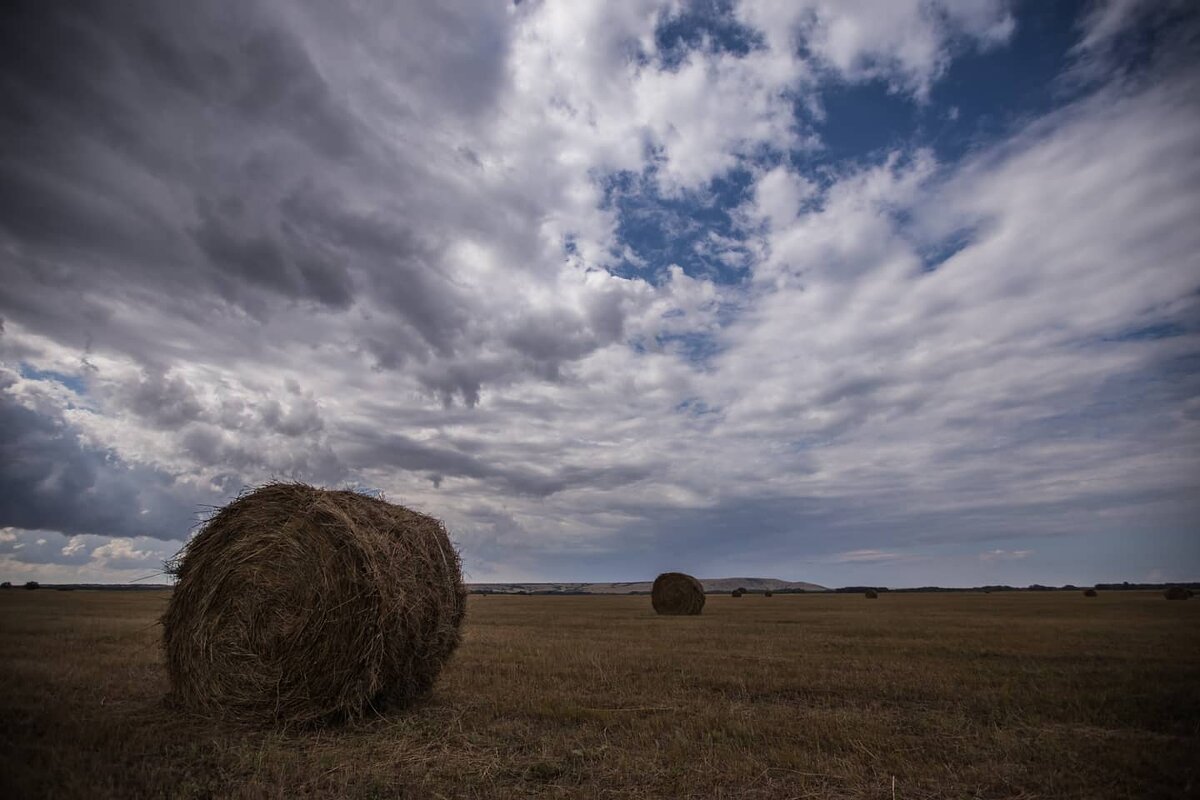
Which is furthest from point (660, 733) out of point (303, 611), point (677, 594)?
point (677, 594)

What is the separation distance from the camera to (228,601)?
8.23m

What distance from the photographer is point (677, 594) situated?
30.9 m

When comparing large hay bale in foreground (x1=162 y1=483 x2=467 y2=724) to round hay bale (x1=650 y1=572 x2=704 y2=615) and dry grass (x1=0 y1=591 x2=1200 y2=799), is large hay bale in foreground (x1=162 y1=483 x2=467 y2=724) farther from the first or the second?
round hay bale (x1=650 y1=572 x2=704 y2=615)

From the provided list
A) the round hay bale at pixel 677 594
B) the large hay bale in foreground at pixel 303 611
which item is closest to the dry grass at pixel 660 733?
the large hay bale in foreground at pixel 303 611

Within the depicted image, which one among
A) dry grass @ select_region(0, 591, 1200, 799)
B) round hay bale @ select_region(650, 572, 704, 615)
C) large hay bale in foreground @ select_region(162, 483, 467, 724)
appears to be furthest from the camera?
round hay bale @ select_region(650, 572, 704, 615)

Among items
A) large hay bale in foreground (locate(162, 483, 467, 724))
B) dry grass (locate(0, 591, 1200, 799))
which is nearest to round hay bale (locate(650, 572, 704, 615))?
dry grass (locate(0, 591, 1200, 799))

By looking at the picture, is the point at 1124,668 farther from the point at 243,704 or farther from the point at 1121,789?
the point at 243,704

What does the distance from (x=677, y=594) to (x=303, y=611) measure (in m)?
24.9

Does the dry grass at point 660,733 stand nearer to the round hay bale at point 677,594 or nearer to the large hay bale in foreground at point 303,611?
the large hay bale in foreground at point 303,611

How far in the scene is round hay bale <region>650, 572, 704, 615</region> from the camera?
30531 millimetres

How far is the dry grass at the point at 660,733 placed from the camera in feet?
17.5

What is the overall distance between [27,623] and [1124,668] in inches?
954

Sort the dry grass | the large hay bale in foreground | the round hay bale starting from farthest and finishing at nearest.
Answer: the round hay bale, the large hay bale in foreground, the dry grass

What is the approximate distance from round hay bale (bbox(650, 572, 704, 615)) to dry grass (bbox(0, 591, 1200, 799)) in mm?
18640
